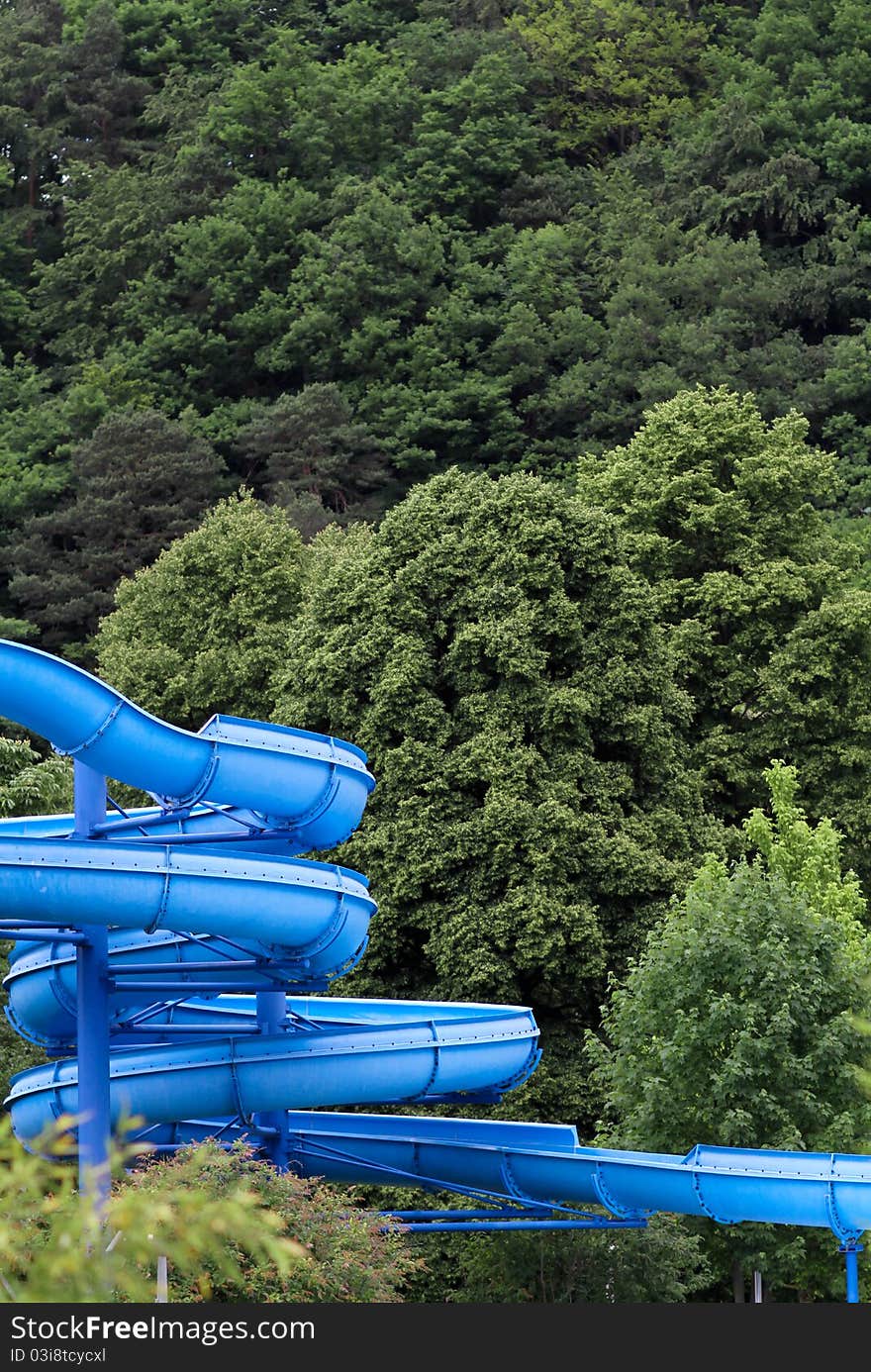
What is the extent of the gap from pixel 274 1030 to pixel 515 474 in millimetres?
16085

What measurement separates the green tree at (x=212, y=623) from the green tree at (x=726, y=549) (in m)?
7.12

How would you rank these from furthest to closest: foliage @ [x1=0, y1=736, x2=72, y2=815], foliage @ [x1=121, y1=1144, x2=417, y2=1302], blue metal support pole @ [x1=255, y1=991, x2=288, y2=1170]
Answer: foliage @ [x1=0, y1=736, x2=72, y2=815] → blue metal support pole @ [x1=255, y1=991, x2=288, y2=1170] → foliage @ [x1=121, y1=1144, x2=417, y2=1302]

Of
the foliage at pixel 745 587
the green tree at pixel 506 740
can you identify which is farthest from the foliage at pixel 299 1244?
the foliage at pixel 745 587

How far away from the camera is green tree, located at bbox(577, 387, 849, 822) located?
39.1 m

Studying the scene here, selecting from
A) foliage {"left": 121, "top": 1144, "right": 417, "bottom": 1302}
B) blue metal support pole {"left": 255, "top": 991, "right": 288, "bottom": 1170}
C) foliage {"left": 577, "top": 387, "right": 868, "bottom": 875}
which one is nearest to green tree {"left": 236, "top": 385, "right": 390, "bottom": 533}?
foliage {"left": 577, "top": 387, "right": 868, "bottom": 875}

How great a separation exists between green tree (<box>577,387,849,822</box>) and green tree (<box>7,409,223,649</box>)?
25.7 m

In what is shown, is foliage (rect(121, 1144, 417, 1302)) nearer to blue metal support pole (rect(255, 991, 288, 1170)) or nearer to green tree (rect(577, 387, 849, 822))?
blue metal support pole (rect(255, 991, 288, 1170))

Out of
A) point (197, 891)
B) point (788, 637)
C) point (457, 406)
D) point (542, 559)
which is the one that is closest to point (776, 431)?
point (788, 637)

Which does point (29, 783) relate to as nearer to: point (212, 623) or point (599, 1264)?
point (599, 1264)

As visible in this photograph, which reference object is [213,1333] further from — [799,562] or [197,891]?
[799,562]

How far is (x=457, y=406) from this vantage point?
2987 inches

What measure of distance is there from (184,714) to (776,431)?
45.2ft

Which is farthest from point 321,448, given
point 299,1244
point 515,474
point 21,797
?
point 299,1244

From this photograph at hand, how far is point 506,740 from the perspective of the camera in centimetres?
3269
